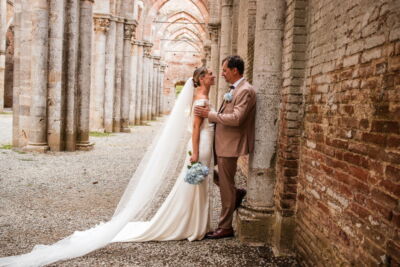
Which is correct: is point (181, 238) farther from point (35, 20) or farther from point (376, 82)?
point (35, 20)

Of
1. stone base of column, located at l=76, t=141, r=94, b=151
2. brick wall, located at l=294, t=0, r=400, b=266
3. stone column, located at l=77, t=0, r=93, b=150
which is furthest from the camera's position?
stone column, located at l=77, t=0, r=93, b=150

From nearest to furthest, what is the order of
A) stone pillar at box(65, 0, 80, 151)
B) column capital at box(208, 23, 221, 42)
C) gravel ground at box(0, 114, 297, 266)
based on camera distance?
gravel ground at box(0, 114, 297, 266) < stone pillar at box(65, 0, 80, 151) < column capital at box(208, 23, 221, 42)

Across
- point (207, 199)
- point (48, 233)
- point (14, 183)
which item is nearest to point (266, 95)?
point (207, 199)

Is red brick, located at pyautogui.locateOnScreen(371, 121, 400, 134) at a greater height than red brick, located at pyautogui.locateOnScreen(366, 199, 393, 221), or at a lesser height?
greater

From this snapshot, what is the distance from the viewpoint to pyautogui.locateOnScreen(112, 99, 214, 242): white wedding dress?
13.7 ft

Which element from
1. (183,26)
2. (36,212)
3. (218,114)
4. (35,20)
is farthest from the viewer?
Result: (183,26)

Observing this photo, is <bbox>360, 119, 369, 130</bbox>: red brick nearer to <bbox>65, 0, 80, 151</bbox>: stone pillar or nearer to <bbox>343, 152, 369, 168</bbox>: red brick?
<bbox>343, 152, 369, 168</bbox>: red brick

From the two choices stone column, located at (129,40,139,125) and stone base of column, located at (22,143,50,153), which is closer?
stone base of column, located at (22,143,50,153)

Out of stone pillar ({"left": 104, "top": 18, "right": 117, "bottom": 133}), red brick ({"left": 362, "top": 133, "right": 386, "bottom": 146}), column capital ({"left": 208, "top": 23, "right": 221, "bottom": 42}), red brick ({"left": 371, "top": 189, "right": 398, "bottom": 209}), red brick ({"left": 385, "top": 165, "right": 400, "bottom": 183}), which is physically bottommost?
red brick ({"left": 371, "top": 189, "right": 398, "bottom": 209})

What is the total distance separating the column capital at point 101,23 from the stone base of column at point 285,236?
46.8 ft

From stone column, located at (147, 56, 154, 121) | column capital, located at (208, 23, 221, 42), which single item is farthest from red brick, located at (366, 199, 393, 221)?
stone column, located at (147, 56, 154, 121)

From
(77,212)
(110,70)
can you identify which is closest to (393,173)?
(77,212)

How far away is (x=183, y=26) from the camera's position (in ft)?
131

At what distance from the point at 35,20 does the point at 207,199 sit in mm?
7630
